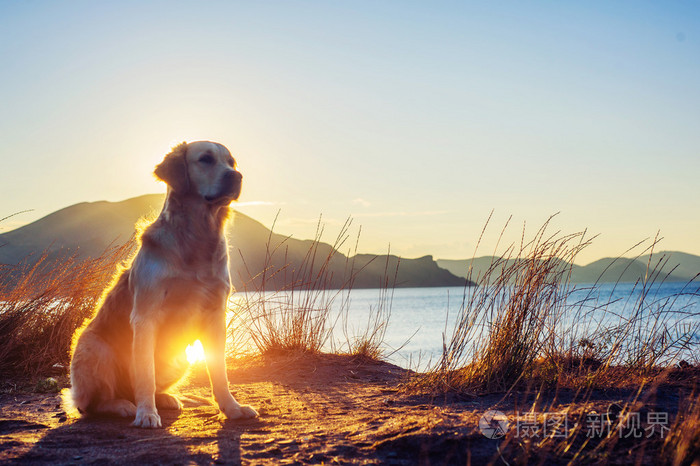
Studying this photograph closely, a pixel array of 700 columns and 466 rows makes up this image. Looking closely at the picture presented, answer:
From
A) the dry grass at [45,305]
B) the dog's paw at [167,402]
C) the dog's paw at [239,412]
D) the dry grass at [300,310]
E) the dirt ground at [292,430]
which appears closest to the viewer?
the dirt ground at [292,430]

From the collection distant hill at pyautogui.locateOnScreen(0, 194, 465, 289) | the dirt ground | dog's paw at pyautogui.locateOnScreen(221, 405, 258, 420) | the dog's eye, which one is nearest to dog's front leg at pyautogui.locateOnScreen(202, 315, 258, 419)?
dog's paw at pyautogui.locateOnScreen(221, 405, 258, 420)

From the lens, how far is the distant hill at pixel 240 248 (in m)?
6.62

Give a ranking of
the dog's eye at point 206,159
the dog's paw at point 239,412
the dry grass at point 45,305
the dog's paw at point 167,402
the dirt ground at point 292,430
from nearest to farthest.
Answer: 1. the dirt ground at point 292,430
2. the dog's paw at point 239,412
3. the dog's eye at point 206,159
4. the dog's paw at point 167,402
5. the dry grass at point 45,305

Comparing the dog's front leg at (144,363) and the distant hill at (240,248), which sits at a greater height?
the distant hill at (240,248)

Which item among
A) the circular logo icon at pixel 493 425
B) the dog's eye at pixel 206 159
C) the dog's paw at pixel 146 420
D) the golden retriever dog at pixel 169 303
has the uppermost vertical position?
the dog's eye at pixel 206 159

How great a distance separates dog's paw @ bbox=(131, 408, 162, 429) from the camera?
3230 mm

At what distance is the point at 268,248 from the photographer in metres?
6.57

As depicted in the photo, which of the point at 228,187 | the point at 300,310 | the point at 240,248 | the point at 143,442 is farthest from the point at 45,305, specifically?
the point at 143,442

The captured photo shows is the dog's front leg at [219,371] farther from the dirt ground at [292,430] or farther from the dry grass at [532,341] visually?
the dry grass at [532,341]

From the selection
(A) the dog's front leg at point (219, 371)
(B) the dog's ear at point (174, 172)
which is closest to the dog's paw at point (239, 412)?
(A) the dog's front leg at point (219, 371)

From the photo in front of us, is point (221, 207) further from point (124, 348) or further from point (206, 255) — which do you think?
point (124, 348)

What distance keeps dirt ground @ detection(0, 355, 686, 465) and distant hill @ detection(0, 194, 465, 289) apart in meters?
1.52

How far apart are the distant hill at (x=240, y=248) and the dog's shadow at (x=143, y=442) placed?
4.99ft

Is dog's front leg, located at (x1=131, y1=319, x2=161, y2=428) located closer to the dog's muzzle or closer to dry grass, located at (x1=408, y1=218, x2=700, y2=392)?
the dog's muzzle
